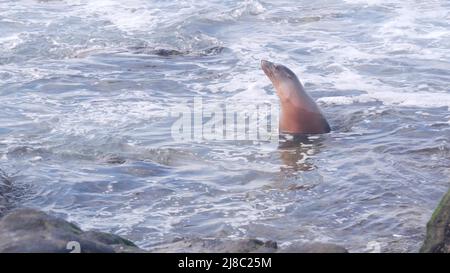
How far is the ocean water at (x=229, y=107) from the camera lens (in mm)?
6867

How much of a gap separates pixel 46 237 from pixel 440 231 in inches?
85.7

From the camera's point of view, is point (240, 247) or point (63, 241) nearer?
point (63, 241)

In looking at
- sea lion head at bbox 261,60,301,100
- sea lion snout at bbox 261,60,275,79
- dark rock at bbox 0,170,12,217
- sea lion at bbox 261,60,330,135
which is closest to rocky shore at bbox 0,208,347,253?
dark rock at bbox 0,170,12,217

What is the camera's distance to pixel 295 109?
31.2 feet

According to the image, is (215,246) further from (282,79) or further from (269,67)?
(269,67)

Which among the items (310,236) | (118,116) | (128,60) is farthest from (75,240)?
(128,60)

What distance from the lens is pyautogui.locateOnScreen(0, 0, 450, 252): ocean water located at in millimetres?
6867

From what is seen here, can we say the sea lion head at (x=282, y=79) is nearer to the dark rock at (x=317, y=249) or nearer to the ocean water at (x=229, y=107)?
the ocean water at (x=229, y=107)

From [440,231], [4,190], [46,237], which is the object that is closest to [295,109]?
[4,190]

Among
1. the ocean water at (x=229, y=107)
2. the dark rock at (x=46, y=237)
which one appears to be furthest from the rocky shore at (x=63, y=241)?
the ocean water at (x=229, y=107)

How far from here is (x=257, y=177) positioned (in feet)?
25.9

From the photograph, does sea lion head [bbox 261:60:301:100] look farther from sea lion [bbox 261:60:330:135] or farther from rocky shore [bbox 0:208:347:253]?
rocky shore [bbox 0:208:347:253]

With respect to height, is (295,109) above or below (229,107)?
above
